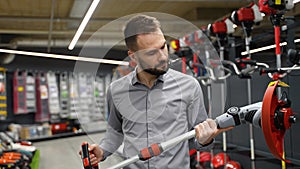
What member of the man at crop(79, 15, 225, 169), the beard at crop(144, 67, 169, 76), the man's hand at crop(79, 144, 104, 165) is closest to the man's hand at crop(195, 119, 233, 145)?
the man at crop(79, 15, 225, 169)

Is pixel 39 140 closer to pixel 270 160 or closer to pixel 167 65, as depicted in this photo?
pixel 270 160

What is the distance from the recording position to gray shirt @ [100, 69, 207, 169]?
848 millimetres

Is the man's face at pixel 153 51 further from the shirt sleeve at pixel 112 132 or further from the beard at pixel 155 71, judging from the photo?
the shirt sleeve at pixel 112 132

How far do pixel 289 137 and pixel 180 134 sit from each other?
985mm

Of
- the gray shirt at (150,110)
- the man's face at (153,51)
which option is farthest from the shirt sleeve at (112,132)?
the man's face at (153,51)

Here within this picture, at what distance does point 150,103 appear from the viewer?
0.85 metres

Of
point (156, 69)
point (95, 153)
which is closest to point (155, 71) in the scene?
point (156, 69)

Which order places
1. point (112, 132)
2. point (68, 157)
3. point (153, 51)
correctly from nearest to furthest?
point (153, 51), point (112, 132), point (68, 157)

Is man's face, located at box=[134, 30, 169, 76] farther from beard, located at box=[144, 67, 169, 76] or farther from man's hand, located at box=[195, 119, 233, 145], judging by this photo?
man's hand, located at box=[195, 119, 233, 145]

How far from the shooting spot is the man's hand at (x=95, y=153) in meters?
0.94

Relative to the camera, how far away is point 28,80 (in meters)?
7.03

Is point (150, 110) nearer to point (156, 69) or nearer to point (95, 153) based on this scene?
point (156, 69)

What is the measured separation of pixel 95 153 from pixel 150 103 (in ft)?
0.76

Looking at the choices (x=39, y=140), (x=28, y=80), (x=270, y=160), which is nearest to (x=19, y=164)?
(x=270, y=160)
